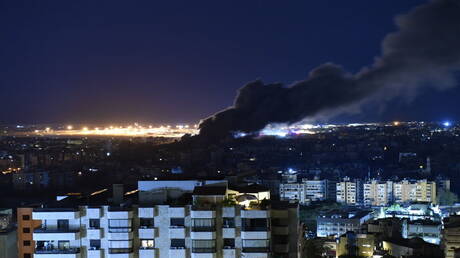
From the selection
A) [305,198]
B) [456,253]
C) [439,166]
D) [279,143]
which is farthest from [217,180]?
[279,143]

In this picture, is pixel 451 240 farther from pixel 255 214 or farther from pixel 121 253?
pixel 121 253

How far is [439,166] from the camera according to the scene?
35.9m

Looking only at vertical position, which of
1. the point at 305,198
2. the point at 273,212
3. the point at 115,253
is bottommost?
the point at 305,198

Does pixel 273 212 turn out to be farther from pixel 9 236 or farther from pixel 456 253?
pixel 456 253

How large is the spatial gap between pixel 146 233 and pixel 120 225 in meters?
0.24

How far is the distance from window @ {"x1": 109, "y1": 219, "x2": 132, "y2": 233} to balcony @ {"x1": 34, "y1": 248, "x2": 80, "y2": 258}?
37 centimetres

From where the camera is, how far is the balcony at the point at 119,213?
557 cm

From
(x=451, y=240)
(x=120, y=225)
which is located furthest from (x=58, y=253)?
(x=451, y=240)

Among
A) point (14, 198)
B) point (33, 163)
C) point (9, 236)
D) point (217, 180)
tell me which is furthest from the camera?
point (33, 163)

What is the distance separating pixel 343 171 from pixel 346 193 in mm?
5303

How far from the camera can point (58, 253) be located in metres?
5.59

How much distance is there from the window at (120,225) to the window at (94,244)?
171 mm

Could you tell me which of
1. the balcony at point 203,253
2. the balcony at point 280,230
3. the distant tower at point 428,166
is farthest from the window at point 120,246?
the distant tower at point 428,166

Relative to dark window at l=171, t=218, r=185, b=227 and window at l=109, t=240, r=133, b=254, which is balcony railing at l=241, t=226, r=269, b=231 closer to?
dark window at l=171, t=218, r=185, b=227
